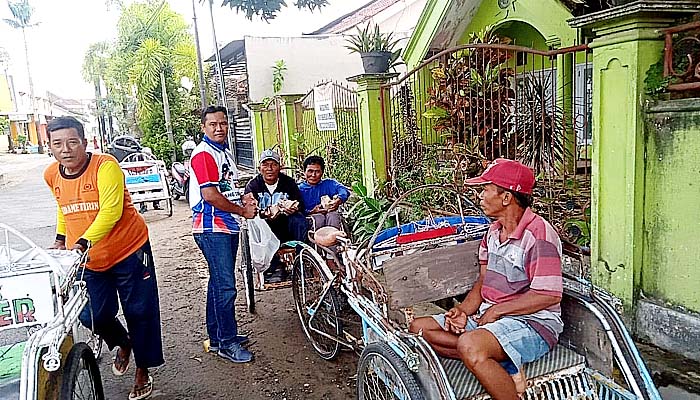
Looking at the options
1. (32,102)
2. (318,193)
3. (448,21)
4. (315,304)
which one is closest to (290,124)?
(448,21)

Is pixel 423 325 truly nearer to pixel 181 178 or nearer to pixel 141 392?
pixel 141 392

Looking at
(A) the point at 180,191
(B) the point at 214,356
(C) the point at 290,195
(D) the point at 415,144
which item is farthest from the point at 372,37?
(A) the point at 180,191

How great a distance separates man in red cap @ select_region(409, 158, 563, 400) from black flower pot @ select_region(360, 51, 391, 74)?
14.0ft

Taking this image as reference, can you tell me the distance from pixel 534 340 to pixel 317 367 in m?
2.01

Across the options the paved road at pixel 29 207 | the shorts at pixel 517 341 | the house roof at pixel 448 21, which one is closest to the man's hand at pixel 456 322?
the shorts at pixel 517 341

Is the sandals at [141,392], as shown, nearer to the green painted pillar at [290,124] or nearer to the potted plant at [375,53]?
the potted plant at [375,53]

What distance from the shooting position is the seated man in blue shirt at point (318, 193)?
4.82 metres

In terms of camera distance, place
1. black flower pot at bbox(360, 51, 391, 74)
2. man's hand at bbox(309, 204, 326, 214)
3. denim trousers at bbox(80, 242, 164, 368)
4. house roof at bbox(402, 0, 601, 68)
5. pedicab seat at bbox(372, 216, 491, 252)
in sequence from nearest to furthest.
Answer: pedicab seat at bbox(372, 216, 491, 252)
denim trousers at bbox(80, 242, 164, 368)
man's hand at bbox(309, 204, 326, 214)
black flower pot at bbox(360, 51, 391, 74)
house roof at bbox(402, 0, 601, 68)

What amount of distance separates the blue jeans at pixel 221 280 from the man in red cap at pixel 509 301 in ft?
5.81

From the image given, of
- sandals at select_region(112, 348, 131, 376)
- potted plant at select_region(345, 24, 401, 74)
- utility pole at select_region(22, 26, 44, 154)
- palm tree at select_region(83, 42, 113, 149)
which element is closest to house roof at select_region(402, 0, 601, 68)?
potted plant at select_region(345, 24, 401, 74)

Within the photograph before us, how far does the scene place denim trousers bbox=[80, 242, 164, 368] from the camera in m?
3.57

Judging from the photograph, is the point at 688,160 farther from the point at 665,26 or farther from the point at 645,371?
the point at 645,371

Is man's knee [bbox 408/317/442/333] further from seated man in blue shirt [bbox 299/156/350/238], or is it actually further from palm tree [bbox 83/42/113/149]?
palm tree [bbox 83/42/113/149]

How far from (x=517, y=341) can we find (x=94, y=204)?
2.56m
